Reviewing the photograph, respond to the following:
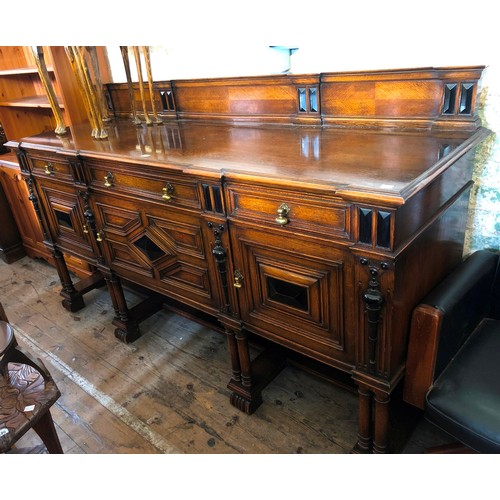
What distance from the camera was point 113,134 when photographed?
1.95 meters

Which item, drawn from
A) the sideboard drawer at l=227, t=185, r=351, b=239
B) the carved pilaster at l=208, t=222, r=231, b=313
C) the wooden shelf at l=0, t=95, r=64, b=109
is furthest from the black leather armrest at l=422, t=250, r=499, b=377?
the wooden shelf at l=0, t=95, r=64, b=109

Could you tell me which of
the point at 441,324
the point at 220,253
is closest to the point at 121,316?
the point at 220,253

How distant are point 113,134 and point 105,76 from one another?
2.37 ft

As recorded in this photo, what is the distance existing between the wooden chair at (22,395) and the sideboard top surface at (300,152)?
0.70 metres

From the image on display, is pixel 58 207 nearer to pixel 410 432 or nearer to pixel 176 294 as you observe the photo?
pixel 176 294

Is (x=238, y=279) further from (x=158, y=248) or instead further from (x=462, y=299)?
(x=462, y=299)

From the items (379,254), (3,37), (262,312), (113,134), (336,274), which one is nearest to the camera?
(3,37)

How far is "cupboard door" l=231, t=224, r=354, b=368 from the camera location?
111cm

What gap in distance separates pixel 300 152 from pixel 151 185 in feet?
1.77

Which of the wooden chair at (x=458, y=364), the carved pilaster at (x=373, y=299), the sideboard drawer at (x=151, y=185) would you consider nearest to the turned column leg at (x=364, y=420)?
the wooden chair at (x=458, y=364)

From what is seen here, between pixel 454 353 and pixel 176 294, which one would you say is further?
pixel 176 294

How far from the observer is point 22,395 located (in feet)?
4.07

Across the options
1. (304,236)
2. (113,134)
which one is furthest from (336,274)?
(113,134)

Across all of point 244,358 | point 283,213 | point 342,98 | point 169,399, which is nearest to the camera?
point 283,213
